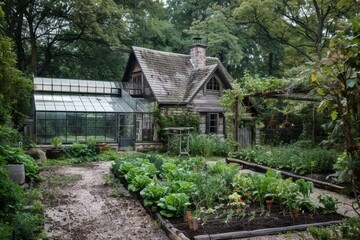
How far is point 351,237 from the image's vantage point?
12.8 feet

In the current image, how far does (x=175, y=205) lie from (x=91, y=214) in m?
1.94

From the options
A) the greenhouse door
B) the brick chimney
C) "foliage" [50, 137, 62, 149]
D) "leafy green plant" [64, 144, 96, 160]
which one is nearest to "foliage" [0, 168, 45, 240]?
"leafy green plant" [64, 144, 96, 160]

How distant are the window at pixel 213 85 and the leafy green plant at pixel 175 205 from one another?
12.9 metres

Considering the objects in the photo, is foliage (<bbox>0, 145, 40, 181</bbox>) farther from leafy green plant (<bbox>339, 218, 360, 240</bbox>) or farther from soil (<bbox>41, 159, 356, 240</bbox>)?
leafy green plant (<bbox>339, 218, 360, 240</bbox>)

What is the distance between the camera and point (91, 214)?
624cm

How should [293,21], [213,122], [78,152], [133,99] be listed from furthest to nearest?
[293,21], [213,122], [133,99], [78,152]

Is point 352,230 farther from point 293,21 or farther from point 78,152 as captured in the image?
point 293,21

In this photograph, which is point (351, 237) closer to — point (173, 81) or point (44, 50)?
point (173, 81)

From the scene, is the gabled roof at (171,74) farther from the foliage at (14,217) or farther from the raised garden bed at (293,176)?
the foliage at (14,217)

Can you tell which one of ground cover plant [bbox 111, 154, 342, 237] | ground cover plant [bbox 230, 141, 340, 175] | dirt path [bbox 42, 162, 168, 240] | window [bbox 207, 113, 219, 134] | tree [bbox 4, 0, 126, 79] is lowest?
dirt path [bbox 42, 162, 168, 240]

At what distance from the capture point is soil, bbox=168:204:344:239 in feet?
15.9

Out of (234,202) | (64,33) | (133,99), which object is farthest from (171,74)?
(234,202)

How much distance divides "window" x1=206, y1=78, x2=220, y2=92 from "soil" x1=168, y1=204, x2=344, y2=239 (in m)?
12.7

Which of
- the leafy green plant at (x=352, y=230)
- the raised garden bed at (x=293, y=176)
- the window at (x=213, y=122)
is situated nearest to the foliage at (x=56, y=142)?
the raised garden bed at (x=293, y=176)
